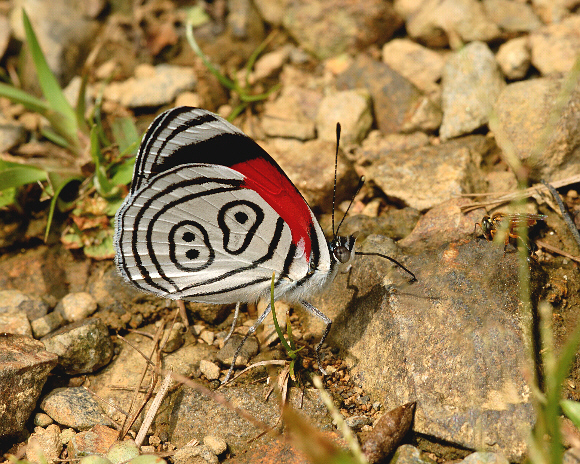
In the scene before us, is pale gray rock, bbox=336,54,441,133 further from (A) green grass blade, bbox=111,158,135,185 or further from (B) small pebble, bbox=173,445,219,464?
(B) small pebble, bbox=173,445,219,464

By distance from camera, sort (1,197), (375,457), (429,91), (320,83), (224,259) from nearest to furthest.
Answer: (375,457), (224,259), (1,197), (429,91), (320,83)

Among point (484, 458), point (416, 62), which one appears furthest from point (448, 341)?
point (416, 62)

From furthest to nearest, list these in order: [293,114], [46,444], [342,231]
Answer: [293,114] < [342,231] < [46,444]

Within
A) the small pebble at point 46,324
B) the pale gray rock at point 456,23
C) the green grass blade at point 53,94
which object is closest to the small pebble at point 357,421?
the small pebble at point 46,324

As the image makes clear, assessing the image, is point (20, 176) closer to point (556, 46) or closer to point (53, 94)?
point (53, 94)

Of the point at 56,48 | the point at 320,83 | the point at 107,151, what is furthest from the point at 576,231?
the point at 56,48

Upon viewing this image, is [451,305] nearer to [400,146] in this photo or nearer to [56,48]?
[400,146]

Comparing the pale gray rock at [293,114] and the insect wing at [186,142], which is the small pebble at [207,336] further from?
the pale gray rock at [293,114]
